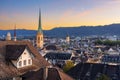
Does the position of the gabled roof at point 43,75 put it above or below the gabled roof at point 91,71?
above

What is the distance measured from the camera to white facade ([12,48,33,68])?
2752cm

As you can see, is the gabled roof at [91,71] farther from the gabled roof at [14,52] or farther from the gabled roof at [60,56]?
the gabled roof at [60,56]

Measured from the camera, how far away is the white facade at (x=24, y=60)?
27516mm

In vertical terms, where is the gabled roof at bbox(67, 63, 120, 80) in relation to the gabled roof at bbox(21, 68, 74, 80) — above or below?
below

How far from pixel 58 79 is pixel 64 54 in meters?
65.2

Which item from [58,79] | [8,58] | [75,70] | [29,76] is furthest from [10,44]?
[75,70]

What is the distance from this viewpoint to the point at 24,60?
28.3m

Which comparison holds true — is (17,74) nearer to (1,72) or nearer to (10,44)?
(1,72)

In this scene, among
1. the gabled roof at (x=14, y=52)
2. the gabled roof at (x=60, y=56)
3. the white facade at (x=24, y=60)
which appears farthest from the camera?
the gabled roof at (x=60, y=56)

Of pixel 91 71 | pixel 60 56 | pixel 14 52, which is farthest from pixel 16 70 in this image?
pixel 60 56

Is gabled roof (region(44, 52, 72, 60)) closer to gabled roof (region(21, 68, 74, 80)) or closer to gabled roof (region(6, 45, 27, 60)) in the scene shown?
gabled roof (region(6, 45, 27, 60))

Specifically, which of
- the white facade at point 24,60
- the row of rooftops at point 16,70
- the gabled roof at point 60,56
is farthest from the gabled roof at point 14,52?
the gabled roof at point 60,56

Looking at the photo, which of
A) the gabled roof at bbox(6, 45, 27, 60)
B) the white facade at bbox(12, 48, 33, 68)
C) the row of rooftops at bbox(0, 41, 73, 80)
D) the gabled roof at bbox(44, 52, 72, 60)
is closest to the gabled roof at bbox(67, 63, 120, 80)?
the white facade at bbox(12, 48, 33, 68)

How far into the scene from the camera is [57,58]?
295ft
